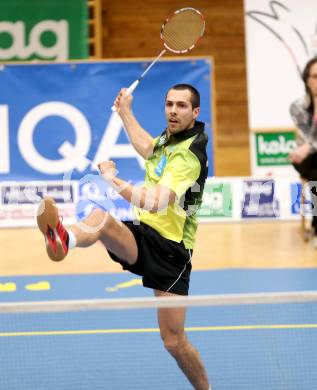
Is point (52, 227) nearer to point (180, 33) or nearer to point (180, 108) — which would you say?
point (180, 108)

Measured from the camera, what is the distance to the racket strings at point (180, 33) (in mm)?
5184

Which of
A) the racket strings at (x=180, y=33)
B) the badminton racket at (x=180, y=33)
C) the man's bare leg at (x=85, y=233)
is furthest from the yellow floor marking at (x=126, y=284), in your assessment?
the man's bare leg at (x=85, y=233)

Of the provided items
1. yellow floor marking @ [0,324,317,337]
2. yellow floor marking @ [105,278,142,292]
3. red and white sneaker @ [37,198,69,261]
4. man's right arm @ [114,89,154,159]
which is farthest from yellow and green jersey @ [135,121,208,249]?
yellow floor marking @ [105,278,142,292]

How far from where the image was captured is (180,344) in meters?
4.13

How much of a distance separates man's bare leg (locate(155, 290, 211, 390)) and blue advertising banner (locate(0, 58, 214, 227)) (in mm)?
5591

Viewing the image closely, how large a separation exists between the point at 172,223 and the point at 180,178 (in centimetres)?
30

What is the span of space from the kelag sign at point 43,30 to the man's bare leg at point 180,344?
7055mm

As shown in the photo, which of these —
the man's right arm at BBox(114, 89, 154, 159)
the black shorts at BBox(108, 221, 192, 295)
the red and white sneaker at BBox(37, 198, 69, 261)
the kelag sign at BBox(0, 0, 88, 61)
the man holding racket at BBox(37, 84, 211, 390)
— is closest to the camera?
the red and white sneaker at BBox(37, 198, 69, 261)

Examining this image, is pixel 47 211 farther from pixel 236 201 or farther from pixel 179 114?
pixel 236 201

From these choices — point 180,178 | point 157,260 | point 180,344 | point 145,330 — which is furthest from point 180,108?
point 145,330

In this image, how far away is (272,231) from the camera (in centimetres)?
921

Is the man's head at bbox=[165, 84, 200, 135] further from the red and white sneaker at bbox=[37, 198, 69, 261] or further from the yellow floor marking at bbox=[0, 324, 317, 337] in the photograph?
the yellow floor marking at bbox=[0, 324, 317, 337]

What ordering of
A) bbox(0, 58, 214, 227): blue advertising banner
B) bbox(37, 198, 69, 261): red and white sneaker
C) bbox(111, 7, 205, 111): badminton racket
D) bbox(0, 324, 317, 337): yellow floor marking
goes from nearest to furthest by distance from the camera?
bbox(37, 198, 69, 261): red and white sneaker, bbox(111, 7, 205, 111): badminton racket, bbox(0, 324, 317, 337): yellow floor marking, bbox(0, 58, 214, 227): blue advertising banner

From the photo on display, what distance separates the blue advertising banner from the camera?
966 cm
